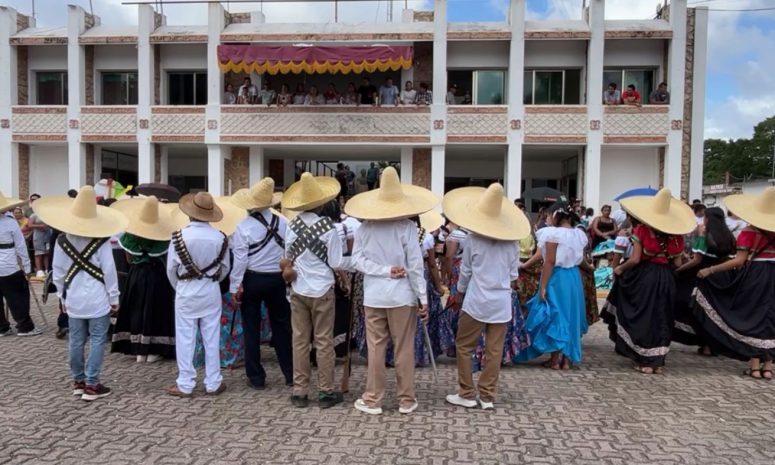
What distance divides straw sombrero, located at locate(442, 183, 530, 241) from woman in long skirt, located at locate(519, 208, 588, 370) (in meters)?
1.16

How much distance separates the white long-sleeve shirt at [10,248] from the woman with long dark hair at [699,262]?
8178mm

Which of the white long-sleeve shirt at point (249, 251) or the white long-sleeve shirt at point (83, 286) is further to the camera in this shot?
the white long-sleeve shirt at point (249, 251)

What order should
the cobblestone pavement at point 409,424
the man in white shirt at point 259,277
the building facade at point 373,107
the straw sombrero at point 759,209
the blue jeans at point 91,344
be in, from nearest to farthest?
the cobblestone pavement at point 409,424 → the blue jeans at point 91,344 → the man in white shirt at point 259,277 → the straw sombrero at point 759,209 → the building facade at point 373,107

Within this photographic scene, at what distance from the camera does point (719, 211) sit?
21.9 ft

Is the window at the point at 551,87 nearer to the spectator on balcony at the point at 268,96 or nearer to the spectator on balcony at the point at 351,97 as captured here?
the spectator on balcony at the point at 351,97

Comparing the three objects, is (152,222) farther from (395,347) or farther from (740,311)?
(740,311)

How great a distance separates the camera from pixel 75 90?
19.8 m

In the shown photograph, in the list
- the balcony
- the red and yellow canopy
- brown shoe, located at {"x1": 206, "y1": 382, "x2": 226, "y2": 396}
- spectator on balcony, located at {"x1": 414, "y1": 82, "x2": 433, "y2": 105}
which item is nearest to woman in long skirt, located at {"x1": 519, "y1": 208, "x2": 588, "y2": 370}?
brown shoe, located at {"x1": 206, "y1": 382, "x2": 226, "y2": 396}

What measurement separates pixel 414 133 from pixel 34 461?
15.9 m

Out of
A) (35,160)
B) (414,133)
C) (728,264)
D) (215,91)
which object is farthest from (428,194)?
(35,160)

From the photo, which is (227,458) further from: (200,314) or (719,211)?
(719,211)

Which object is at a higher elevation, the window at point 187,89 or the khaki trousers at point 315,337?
the window at point 187,89

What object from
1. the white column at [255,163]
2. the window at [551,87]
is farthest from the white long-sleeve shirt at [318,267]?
the window at [551,87]

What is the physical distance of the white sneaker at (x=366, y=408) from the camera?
4.95m
